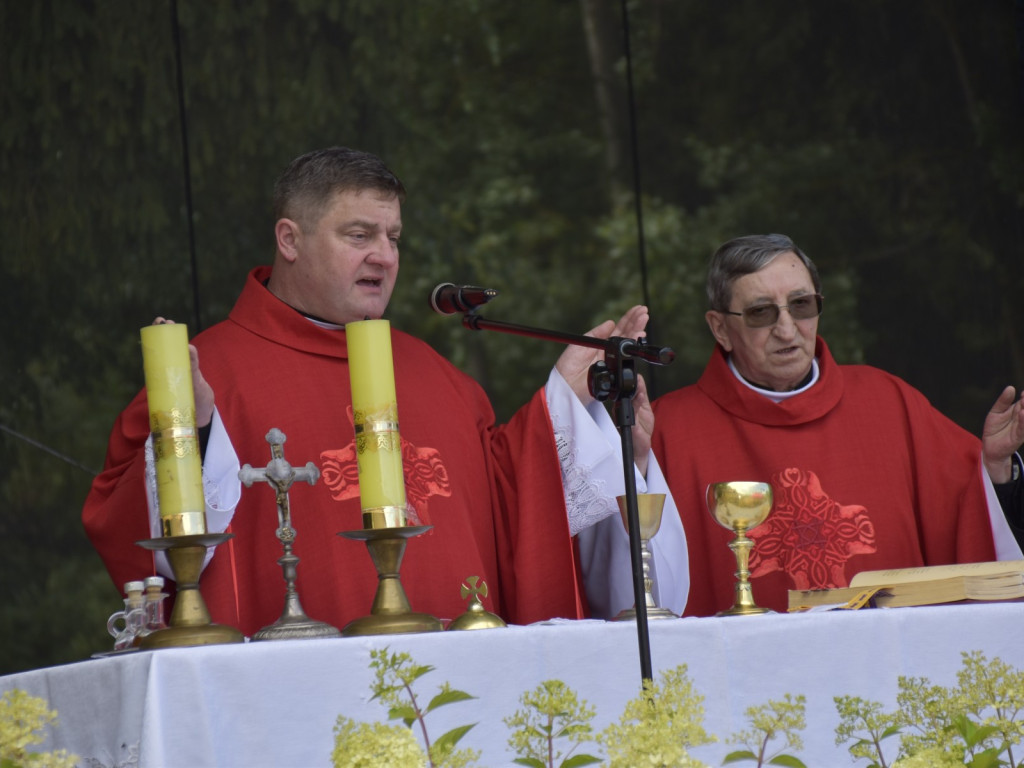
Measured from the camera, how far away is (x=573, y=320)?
7.59m

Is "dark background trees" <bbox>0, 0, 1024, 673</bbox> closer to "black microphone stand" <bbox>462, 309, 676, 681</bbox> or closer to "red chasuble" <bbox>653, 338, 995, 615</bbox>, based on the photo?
"red chasuble" <bbox>653, 338, 995, 615</bbox>

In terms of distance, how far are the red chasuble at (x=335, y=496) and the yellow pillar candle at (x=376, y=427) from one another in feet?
2.47

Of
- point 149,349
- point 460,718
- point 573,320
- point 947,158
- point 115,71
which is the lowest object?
point 460,718

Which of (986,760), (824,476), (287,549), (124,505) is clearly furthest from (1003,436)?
(986,760)

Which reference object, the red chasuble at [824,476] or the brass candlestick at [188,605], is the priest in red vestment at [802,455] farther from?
the brass candlestick at [188,605]

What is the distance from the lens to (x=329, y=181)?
4.33 metres

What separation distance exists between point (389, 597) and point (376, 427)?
32 centimetres

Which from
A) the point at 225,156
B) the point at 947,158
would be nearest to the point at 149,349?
the point at 225,156

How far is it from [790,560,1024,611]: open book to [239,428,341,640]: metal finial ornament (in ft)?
3.60

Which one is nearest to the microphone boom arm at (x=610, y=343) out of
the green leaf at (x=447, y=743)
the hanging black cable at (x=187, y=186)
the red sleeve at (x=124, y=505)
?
the green leaf at (x=447, y=743)

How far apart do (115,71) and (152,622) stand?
4396mm

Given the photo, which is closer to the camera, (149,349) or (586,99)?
(149,349)

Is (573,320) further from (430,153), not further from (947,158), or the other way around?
(947,158)

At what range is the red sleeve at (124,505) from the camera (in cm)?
367
